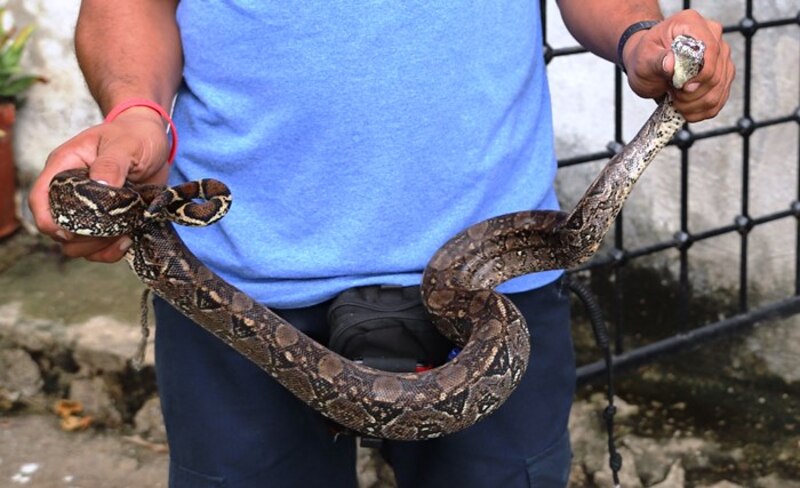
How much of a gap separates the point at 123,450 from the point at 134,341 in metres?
0.41

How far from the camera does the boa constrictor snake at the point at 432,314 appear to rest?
2154 mm

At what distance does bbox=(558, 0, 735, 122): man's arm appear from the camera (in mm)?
2012

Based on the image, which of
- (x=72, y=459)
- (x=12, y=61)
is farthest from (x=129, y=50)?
(x=12, y=61)

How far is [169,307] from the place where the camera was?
7.66ft

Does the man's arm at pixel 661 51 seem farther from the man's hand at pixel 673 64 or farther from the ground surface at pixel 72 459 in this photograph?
the ground surface at pixel 72 459

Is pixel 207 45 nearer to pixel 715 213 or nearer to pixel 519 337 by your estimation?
pixel 519 337

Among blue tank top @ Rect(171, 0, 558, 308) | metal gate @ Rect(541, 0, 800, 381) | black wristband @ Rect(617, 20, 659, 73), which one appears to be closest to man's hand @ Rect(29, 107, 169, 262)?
blue tank top @ Rect(171, 0, 558, 308)

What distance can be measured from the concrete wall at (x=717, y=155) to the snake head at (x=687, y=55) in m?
2.12

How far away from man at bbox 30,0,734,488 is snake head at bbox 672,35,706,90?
2cm

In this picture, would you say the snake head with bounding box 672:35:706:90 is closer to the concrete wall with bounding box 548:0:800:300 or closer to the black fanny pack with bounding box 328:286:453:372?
the black fanny pack with bounding box 328:286:453:372

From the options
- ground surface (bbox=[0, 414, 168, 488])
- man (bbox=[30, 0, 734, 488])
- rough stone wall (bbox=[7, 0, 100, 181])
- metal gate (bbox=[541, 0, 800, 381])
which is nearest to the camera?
man (bbox=[30, 0, 734, 488])

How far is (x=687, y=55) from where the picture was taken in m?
1.96

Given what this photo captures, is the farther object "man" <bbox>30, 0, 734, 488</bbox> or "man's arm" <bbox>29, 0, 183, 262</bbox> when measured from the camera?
"man" <bbox>30, 0, 734, 488</bbox>

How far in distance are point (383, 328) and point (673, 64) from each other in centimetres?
72
